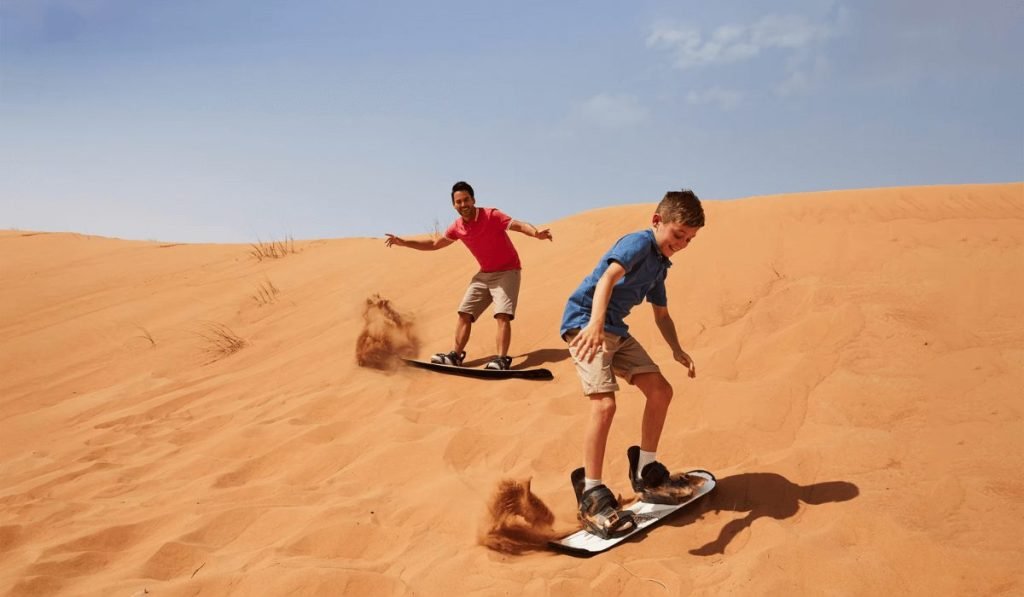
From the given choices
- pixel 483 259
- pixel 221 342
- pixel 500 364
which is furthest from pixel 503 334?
pixel 221 342

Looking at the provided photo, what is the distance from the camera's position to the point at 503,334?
6062 millimetres

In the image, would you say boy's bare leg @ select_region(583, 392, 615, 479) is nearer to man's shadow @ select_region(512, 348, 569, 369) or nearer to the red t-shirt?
man's shadow @ select_region(512, 348, 569, 369)

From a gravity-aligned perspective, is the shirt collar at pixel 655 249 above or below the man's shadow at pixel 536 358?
above

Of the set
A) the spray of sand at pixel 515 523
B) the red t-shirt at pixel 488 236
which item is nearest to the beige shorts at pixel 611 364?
the spray of sand at pixel 515 523

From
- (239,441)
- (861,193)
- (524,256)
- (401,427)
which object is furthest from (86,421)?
(861,193)

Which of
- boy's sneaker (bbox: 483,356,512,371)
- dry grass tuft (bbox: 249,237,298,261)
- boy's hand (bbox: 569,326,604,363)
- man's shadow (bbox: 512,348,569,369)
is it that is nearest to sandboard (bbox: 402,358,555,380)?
boy's sneaker (bbox: 483,356,512,371)

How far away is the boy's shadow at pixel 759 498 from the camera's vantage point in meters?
3.27

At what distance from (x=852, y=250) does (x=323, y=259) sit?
7494 mm

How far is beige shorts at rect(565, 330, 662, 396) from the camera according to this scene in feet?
10.9

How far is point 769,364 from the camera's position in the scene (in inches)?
188

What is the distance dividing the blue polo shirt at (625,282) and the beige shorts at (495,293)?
2.54 meters

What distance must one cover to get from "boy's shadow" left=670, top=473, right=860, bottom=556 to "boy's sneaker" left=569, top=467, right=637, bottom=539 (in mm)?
283

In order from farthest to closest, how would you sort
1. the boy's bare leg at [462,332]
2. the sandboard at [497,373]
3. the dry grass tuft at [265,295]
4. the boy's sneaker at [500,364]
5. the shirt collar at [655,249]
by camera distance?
1. the dry grass tuft at [265,295]
2. the boy's bare leg at [462,332]
3. the boy's sneaker at [500,364]
4. the sandboard at [497,373]
5. the shirt collar at [655,249]

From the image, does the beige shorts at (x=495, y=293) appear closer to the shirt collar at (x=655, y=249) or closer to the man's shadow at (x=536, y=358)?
the man's shadow at (x=536, y=358)
